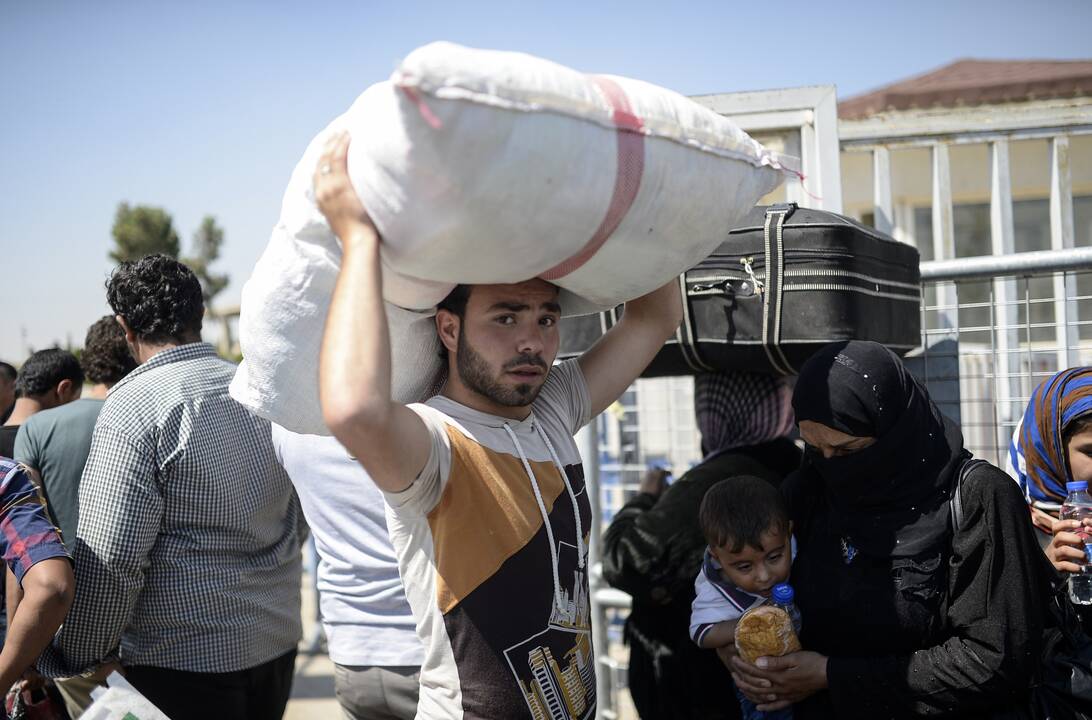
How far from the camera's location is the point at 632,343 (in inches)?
92.1

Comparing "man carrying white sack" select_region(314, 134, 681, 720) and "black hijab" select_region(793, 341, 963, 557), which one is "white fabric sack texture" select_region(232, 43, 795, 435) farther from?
"black hijab" select_region(793, 341, 963, 557)

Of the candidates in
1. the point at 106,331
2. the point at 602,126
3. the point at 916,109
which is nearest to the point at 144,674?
the point at 106,331

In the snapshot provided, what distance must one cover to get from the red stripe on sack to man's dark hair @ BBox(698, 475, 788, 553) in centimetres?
101

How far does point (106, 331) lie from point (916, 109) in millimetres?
7330

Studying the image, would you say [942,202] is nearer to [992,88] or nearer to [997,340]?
[997,340]

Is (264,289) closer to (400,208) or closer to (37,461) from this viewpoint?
(400,208)

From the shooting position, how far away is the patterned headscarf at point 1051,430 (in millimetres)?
2363

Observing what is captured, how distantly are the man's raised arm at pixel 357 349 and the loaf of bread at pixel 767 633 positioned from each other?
110cm

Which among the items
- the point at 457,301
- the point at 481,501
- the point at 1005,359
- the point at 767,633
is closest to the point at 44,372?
the point at 457,301

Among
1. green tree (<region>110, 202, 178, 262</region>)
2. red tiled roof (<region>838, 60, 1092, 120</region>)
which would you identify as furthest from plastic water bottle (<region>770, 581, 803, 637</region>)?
green tree (<region>110, 202, 178, 262</region>)

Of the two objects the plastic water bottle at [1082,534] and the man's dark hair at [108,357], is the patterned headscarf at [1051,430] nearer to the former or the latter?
the plastic water bottle at [1082,534]

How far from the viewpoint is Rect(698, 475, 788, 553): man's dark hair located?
2.35 metres

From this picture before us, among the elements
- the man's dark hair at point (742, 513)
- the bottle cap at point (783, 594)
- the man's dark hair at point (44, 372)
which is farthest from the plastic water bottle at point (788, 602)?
the man's dark hair at point (44, 372)

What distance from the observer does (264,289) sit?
1.87 meters
